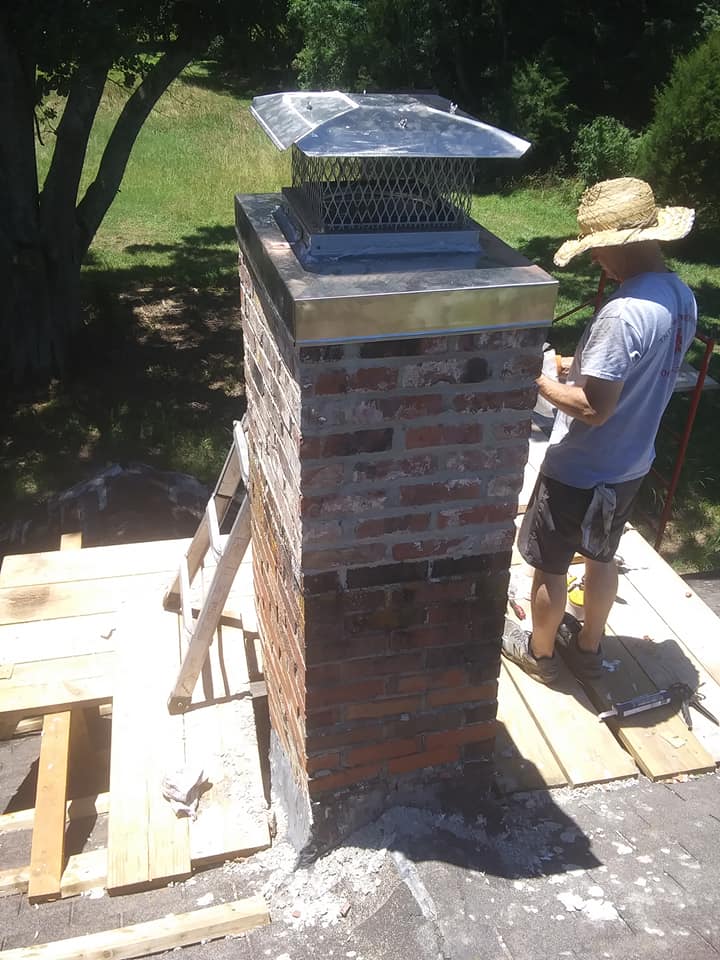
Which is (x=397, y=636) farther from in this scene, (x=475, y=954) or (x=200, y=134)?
(x=200, y=134)

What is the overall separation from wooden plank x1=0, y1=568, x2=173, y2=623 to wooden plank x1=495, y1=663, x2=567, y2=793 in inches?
73.4

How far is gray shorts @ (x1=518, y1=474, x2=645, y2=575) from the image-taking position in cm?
332

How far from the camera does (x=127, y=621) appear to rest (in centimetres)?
411

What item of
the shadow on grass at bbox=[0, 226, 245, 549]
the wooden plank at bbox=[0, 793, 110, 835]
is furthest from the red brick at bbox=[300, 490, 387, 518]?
the shadow on grass at bbox=[0, 226, 245, 549]

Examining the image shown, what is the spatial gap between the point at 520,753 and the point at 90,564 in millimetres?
2469

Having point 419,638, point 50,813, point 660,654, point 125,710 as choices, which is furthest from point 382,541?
point 660,654

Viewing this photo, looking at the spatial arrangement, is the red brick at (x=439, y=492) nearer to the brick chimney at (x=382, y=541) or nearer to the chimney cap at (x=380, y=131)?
the brick chimney at (x=382, y=541)

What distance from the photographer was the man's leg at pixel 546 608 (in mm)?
3521

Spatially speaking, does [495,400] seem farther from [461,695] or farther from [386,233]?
[461,695]

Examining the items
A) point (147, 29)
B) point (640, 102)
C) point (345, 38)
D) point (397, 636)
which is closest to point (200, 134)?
point (345, 38)

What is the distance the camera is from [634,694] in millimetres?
3623

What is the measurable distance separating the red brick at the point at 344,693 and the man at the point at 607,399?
1092 mm

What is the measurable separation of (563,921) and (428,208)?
212 cm

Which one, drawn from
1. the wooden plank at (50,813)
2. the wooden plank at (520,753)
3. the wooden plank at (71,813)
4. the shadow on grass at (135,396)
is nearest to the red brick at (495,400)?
the wooden plank at (520,753)
